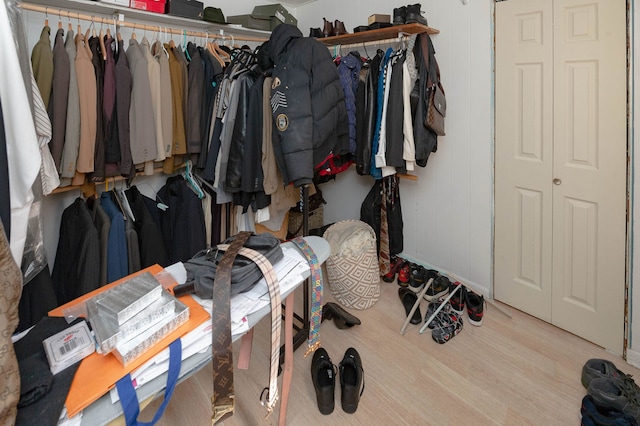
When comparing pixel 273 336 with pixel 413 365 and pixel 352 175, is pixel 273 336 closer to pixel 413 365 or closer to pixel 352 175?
pixel 413 365

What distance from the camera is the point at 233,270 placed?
944 mm

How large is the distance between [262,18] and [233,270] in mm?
2478

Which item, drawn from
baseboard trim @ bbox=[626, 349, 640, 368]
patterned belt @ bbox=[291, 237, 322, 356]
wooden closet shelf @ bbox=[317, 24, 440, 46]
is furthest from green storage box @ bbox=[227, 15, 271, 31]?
baseboard trim @ bbox=[626, 349, 640, 368]

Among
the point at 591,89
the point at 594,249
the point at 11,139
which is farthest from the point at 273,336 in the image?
the point at 591,89

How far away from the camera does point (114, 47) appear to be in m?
2.04

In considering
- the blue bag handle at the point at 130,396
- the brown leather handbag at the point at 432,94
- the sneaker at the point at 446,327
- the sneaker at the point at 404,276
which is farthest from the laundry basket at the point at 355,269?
the blue bag handle at the point at 130,396

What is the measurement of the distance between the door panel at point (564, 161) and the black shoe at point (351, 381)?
1312 mm

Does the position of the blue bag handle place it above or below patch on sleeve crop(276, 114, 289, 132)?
below

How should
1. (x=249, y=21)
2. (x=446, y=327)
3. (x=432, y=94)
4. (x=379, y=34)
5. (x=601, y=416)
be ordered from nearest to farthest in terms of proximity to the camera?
(x=601, y=416)
(x=446, y=327)
(x=432, y=94)
(x=379, y=34)
(x=249, y=21)

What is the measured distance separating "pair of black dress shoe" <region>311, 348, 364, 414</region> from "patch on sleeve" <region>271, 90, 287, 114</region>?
1.30 m

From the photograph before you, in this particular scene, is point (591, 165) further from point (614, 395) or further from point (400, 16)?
point (400, 16)

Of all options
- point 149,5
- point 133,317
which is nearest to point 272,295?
point 133,317

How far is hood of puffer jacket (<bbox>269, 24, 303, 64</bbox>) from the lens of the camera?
1.84 metres

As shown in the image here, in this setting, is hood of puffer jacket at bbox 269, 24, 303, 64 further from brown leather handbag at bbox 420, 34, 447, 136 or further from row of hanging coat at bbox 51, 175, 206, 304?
row of hanging coat at bbox 51, 175, 206, 304
